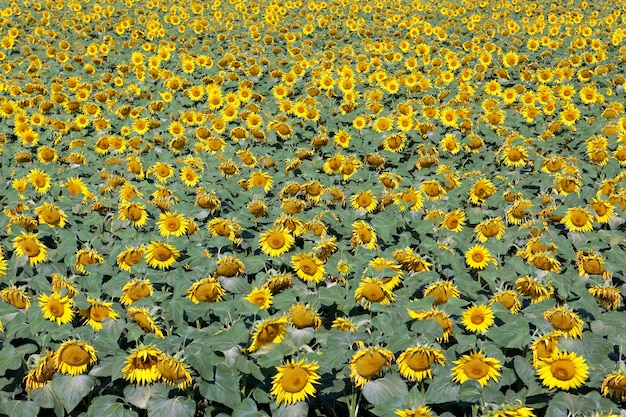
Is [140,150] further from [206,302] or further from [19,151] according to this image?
[206,302]

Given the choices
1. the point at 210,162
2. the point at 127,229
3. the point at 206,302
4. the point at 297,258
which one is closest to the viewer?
the point at 206,302

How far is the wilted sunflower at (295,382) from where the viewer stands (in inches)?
110

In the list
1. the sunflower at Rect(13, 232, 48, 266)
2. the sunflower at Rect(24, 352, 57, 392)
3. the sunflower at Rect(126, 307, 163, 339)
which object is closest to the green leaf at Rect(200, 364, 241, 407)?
the sunflower at Rect(126, 307, 163, 339)

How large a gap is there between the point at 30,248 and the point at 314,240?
232cm

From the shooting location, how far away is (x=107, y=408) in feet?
9.27

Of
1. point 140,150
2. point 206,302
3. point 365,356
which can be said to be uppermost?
point 365,356

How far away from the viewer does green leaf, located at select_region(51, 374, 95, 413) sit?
9.06 ft

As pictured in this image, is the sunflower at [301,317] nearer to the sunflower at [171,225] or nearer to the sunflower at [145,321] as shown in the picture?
the sunflower at [145,321]

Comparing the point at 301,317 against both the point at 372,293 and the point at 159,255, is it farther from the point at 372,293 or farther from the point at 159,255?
the point at 159,255

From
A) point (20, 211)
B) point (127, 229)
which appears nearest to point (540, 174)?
point (127, 229)

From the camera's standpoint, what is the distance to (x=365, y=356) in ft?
9.32

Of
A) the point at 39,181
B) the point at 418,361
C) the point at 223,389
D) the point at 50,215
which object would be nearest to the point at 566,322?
the point at 418,361

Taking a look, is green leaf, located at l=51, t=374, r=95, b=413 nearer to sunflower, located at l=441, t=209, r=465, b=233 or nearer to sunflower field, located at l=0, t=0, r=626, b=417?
sunflower field, located at l=0, t=0, r=626, b=417

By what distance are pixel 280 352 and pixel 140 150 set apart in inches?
199
